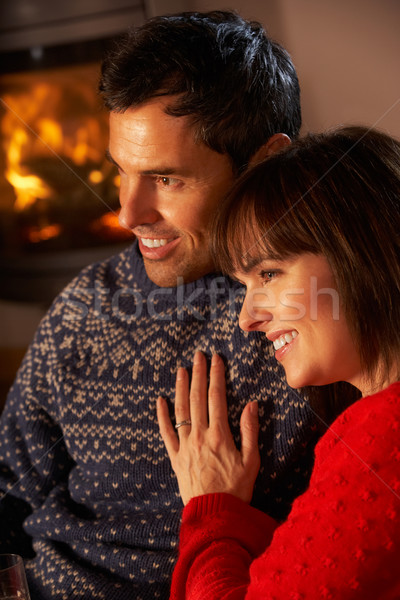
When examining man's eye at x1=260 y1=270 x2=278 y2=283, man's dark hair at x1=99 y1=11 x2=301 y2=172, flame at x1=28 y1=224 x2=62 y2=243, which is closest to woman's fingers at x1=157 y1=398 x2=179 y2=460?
man's eye at x1=260 y1=270 x2=278 y2=283

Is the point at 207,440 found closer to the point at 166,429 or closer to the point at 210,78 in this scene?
the point at 166,429

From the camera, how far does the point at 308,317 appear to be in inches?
34.6

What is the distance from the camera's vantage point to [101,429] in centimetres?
120

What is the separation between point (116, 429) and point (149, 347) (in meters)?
0.16

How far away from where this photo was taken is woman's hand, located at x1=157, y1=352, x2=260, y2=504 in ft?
3.38

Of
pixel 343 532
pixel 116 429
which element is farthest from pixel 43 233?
pixel 343 532

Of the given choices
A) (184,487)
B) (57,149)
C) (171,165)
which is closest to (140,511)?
(184,487)

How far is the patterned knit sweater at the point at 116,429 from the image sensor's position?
108 centimetres

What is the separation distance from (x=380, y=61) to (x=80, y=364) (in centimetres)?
123

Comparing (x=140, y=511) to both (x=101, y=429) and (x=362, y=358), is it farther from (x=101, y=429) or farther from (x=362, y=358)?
(x=362, y=358)

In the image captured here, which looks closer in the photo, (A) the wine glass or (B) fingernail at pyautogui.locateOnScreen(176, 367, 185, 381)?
(A) the wine glass

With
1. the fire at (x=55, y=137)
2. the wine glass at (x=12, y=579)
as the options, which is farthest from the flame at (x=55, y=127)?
the wine glass at (x=12, y=579)

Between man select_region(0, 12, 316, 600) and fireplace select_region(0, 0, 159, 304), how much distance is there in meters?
1.07

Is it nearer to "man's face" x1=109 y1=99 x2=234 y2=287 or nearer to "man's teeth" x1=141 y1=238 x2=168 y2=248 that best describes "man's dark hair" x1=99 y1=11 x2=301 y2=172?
"man's face" x1=109 y1=99 x2=234 y2=287
